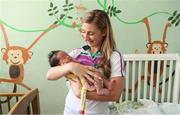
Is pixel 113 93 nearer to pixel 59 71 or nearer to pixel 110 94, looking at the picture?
pixel 110 94

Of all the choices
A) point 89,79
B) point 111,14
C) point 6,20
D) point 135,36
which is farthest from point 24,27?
point 89,79

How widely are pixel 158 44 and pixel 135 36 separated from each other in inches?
8.1

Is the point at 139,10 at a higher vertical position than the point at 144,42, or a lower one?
higher

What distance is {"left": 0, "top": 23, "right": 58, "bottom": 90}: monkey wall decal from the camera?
7.04ft

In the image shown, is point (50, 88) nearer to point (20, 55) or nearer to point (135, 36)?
point (20, 55)

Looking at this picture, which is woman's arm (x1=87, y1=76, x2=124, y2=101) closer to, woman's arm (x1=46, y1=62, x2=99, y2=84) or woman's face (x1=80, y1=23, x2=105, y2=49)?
woman's arm (x1=46, y1=62, x2=99, y2=84)

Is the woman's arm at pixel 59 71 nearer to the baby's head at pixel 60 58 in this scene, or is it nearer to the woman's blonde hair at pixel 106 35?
the baby's head at pixel 60 58

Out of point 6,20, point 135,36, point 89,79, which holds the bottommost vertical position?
point 89,79

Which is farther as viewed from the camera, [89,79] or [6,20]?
[6,20]

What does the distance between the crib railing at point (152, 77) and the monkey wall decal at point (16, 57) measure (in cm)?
74

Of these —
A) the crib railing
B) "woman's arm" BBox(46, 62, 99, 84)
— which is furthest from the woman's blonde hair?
the crib railing

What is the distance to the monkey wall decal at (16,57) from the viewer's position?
2.14 meters

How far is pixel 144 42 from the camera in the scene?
218cm

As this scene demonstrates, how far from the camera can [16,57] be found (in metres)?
2.19
